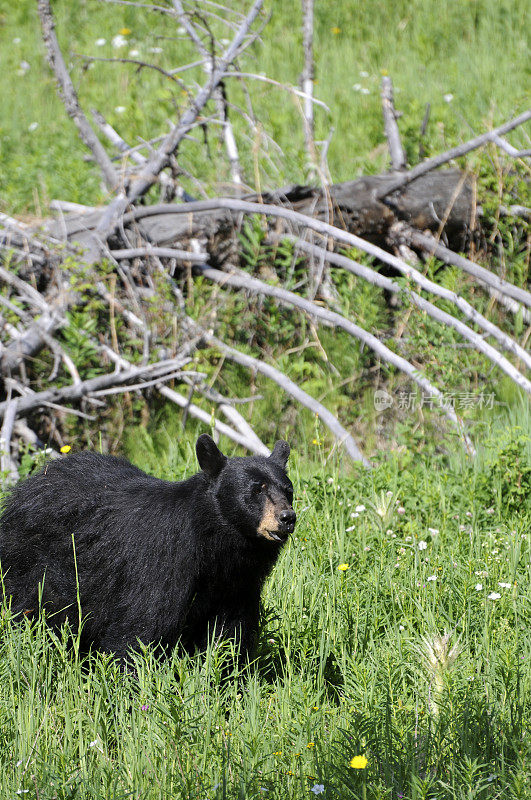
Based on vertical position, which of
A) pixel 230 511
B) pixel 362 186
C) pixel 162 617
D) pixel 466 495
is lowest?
pixel 466 495

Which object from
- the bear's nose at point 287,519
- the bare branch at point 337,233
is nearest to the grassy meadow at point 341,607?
the bare branch at point 337,233

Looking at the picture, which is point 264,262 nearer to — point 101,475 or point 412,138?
point 412,138

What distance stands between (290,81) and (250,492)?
849 centimetres

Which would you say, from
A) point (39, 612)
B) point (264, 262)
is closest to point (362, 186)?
point (264, 262)

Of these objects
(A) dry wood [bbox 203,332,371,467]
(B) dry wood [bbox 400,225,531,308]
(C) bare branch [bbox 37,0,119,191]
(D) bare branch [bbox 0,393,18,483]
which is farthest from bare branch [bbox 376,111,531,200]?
(D) bare branch [bbox 0,393,18,483]

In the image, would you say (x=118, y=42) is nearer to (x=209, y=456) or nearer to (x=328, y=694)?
(x=209, y=456)

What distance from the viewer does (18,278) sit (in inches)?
241

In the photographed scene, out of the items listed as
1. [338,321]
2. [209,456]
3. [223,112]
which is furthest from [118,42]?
[209,456]

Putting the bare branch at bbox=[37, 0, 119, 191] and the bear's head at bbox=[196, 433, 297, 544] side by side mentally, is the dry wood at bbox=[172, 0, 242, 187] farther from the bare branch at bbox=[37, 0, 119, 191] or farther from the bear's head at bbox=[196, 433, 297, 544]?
the bear's head at bbox=[196, 433, 297, 544]

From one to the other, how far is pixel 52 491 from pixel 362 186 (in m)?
4.07

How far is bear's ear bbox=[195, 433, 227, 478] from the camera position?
3322mm

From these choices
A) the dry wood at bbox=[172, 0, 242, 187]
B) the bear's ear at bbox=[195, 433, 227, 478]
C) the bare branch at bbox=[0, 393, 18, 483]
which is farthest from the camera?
the dry wood at bbox=[172, 0, 242, 187]

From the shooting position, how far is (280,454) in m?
3.62

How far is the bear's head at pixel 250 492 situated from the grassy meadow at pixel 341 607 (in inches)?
18.8
